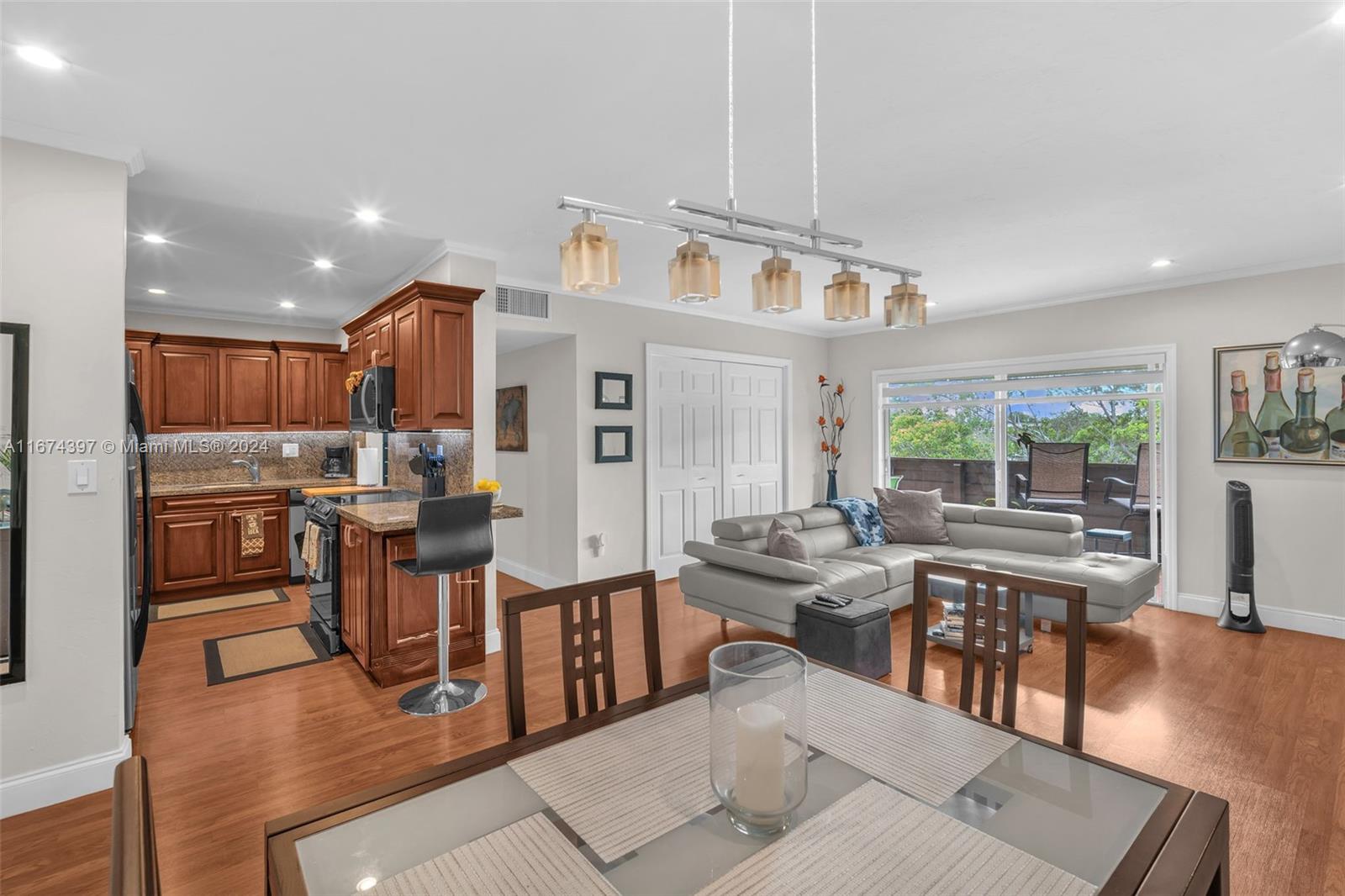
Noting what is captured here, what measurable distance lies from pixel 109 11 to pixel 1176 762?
455cm

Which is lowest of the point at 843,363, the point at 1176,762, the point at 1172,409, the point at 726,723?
the point at 1176,762

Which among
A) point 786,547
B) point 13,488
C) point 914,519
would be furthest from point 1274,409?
point 13,488

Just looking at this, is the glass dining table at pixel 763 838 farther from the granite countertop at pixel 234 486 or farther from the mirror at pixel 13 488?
the granite countertop at pixel 234 486

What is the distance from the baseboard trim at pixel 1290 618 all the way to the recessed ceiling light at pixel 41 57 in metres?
6.99

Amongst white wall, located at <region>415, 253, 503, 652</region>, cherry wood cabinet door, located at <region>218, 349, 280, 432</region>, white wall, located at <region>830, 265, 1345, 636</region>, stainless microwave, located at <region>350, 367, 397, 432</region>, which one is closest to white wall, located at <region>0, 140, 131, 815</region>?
stainless microwave, located at <region>350, 367, 397, 432</region>

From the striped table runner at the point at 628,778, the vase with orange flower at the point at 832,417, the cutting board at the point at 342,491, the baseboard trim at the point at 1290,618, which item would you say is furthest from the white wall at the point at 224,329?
the baseboard trim at the point at 1290,618

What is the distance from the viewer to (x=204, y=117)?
2.39 m

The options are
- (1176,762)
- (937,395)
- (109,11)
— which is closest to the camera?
(109,11)

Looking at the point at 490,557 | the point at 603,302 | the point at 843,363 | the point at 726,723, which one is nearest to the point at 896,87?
the point at 726,723

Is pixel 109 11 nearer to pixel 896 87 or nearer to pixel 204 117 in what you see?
pixel 204 117

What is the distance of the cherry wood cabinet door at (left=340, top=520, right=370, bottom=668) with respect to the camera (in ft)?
11.6

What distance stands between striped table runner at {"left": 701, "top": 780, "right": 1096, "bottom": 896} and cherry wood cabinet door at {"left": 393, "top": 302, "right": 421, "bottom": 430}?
3.43 m

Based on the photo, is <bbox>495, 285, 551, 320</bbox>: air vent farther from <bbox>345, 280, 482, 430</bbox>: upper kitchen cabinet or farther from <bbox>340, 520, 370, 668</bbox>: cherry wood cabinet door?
<bbox>340, 520, 370, 668</bbox>: cherry wood cabinet door

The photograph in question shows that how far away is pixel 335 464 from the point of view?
648 centimetres
